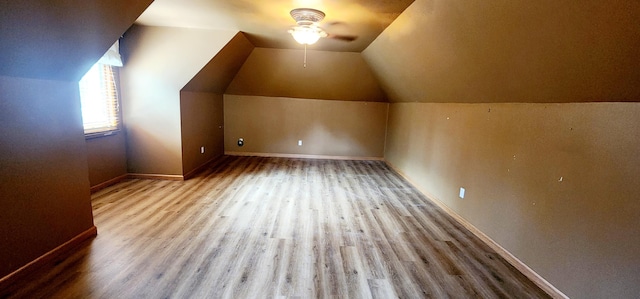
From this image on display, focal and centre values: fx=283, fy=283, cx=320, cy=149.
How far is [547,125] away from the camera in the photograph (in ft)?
6.86

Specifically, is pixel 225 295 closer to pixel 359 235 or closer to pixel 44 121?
pixel 359 235

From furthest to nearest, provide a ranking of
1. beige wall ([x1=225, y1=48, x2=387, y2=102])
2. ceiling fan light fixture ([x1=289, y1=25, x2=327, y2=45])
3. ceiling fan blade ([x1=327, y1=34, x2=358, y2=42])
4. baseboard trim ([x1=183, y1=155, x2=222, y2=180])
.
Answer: beige wall ([x1=225, y1=48, x2=387, y2=102]) → baseboard trim ([x1=183, y1=155, x2=222, y2=180]) → ceiling fan blade ([x1=327, y1=34, x2=358, y2=42]) → ceiling fan light fixture ([x1=289, y1=25, x2=327, y2=45])

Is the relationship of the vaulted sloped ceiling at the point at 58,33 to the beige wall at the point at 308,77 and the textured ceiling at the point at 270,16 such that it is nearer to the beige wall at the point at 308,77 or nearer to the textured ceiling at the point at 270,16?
the textured ceiling at the point at 270,16

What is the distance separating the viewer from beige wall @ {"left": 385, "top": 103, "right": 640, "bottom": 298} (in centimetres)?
157

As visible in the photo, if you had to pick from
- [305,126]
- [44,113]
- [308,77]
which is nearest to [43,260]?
[44,113]

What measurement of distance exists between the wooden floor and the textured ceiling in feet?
7.05

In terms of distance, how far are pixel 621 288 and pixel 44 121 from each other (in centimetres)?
384

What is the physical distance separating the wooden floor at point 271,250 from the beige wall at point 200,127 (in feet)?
2.50

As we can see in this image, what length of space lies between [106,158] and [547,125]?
16.2ft

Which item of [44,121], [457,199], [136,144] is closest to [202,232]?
[44,121]

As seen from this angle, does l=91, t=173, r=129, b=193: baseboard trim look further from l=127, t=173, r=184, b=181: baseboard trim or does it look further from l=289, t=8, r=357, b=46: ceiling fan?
l=289, t=8, r=357, b=46: ceiling fan

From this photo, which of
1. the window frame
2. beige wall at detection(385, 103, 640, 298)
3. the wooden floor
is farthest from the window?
beige wall at detection(385, 103, 640, 298)

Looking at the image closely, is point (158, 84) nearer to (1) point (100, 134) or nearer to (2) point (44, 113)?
(1) point (100, 134)

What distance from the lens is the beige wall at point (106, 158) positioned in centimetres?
362
